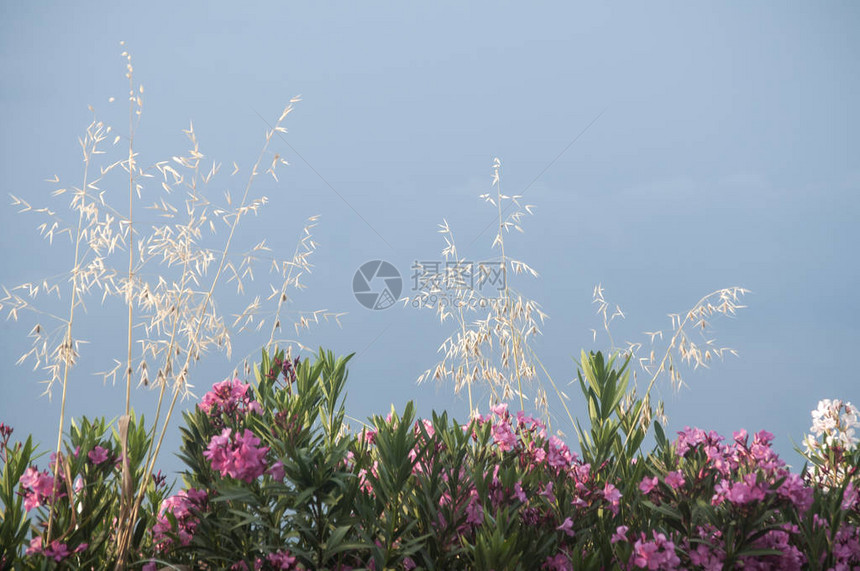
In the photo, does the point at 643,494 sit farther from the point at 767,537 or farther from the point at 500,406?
the point at 500,406

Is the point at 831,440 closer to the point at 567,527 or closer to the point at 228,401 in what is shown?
the point at 567,527

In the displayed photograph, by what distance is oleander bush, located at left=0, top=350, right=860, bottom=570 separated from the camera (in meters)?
1.68

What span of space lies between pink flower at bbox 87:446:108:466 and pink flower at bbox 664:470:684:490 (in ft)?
5.61

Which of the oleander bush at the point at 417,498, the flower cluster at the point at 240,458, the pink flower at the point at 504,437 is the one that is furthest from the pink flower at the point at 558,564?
the flower cluster at the point at 240,458

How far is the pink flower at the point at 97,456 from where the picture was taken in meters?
2.06

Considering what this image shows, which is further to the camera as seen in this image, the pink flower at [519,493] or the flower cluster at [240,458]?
the pink flower at [519,493]

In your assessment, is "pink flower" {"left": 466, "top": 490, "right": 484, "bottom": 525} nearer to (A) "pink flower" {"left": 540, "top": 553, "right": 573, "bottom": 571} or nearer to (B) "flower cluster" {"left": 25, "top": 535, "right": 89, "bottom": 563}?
(A) "pink flower" {"left": 540, "top": 553, "right": 573, "bottom": 571}

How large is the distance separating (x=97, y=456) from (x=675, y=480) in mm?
1750

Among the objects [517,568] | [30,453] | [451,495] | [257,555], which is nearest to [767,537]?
[517,568]

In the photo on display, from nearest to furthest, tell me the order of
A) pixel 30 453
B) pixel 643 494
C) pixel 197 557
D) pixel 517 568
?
pixel 517 568 → pixel 197 557 → pixel 643 494 → pixel 30 453

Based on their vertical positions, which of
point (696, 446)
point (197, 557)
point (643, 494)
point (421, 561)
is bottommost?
point (197, 557)

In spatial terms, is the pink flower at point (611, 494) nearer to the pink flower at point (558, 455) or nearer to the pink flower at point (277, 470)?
the pink flower at point (558, 455)

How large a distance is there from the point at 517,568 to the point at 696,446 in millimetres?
855

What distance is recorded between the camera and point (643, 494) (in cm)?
206
